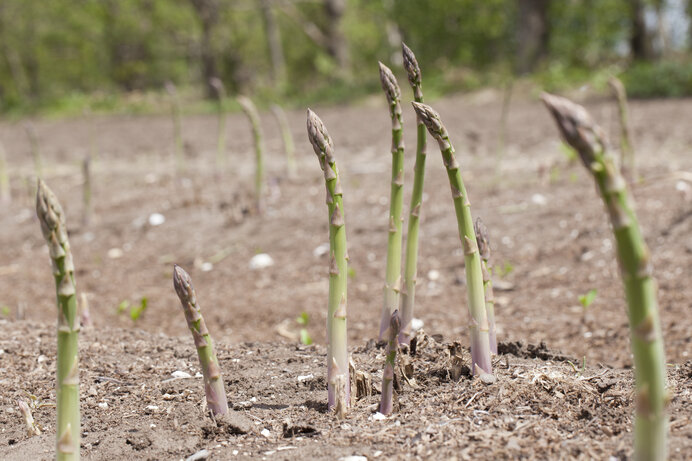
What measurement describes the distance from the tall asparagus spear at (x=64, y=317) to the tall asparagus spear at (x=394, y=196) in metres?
1.06

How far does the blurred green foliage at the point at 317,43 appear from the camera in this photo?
56.6 feet

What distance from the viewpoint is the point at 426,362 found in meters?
2.52

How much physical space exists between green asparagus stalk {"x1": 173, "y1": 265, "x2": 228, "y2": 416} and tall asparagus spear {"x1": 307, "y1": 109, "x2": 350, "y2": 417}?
0.34 m

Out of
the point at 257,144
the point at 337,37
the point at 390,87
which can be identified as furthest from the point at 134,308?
the point at 337,37

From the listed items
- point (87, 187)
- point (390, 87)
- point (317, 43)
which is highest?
point (317, 43)

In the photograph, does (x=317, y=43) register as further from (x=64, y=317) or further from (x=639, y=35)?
(x=64, y=317)

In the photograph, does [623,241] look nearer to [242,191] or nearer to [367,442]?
[367,442]

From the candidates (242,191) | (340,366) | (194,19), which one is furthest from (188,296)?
(194,19)

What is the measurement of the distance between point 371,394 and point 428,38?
20290 millimetres

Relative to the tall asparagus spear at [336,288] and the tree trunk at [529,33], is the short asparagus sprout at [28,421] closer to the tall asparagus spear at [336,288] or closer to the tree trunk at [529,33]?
the tall asparagus spear at [336,288]

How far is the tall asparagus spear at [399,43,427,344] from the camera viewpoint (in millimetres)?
2383

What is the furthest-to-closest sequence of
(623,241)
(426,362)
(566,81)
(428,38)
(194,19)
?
1. (194,19)
2. (428,38)
3. (566,81)
4. (426,362)
5. (623,241)

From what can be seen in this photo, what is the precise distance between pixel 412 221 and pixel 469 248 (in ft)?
1.20

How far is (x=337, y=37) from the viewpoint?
21250 mm
